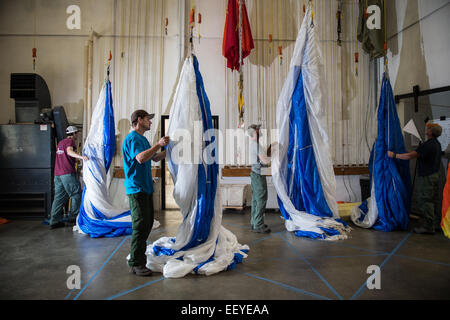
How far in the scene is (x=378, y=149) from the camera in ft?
15.5

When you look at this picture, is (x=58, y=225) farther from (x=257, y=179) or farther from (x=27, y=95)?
(x=257, y=179)

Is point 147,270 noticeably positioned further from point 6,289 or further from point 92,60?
point 92,60

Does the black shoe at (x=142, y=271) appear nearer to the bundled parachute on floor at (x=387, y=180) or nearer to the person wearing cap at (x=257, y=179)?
the person wearing cap at (x=257, y=179)

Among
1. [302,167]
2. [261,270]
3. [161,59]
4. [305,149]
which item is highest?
[161,59]

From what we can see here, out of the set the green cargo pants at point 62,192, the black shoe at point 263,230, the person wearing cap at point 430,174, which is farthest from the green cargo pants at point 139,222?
the person wearing cap at point 430,174

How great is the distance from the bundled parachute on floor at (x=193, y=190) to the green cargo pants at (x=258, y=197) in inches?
51.4

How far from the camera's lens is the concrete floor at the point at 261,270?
2490 mm

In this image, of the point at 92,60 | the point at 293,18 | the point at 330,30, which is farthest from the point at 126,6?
the point at 330,30

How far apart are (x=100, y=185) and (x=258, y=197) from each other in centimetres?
236

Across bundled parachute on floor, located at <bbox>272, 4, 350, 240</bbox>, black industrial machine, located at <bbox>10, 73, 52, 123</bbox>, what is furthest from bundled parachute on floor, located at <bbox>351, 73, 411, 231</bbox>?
black industrial machine, located at <bbox>10, 73, 52, 123</bbox>

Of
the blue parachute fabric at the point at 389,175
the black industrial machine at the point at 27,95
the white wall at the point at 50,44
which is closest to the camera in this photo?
the blue parachute fabric at the point at 389,175

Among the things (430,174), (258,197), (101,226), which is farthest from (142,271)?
(430,174)

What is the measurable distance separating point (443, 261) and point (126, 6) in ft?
21.7

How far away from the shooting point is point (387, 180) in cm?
459
